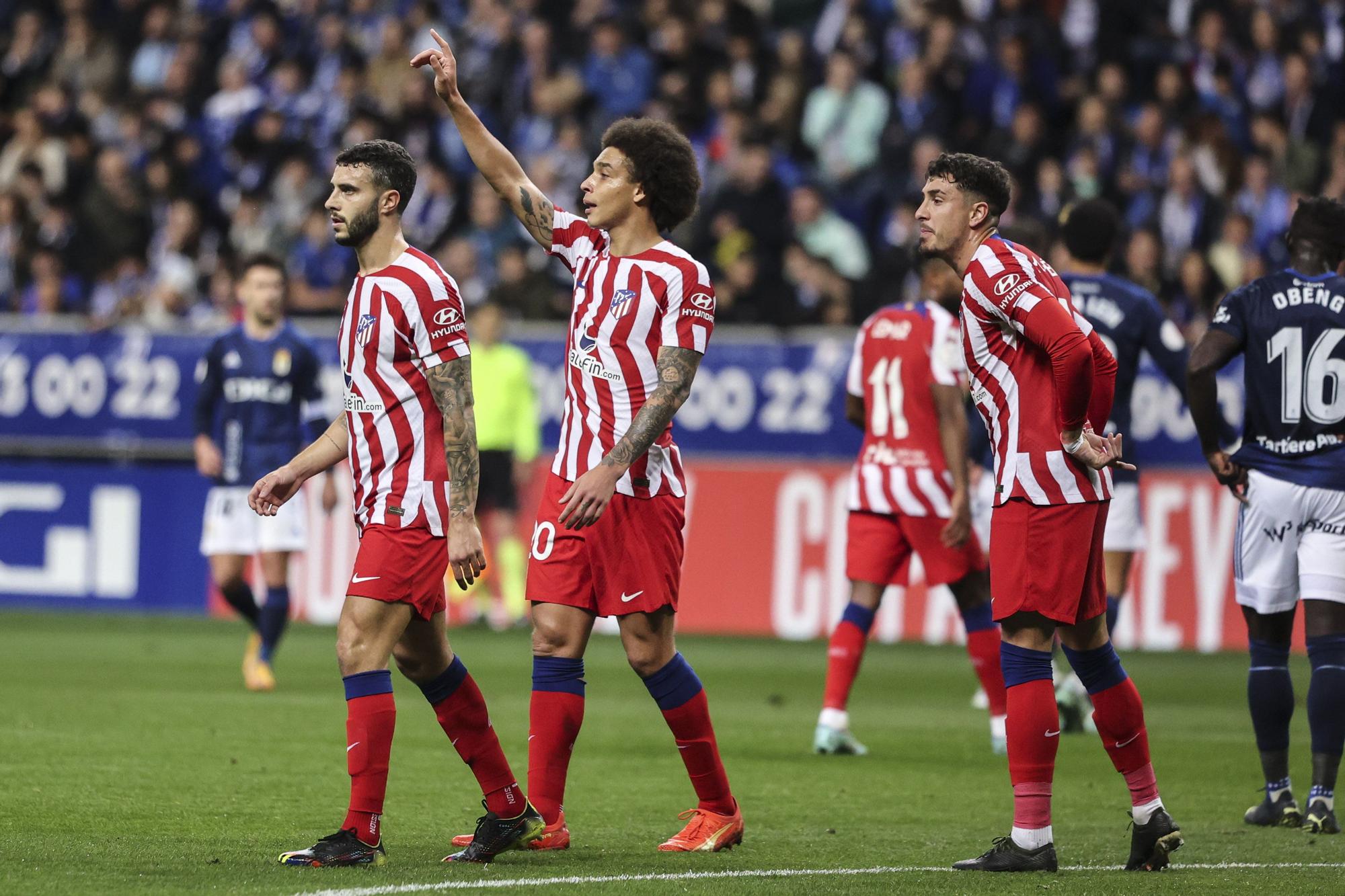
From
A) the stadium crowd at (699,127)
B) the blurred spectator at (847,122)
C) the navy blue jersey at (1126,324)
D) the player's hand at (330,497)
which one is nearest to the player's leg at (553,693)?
the navy blue jersey at (1126,324)

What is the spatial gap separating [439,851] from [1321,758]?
3445mm

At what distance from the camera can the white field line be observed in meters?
5.49

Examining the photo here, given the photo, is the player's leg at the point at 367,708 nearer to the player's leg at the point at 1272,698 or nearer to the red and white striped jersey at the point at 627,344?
the red and white striped jersey at the point at 627,344

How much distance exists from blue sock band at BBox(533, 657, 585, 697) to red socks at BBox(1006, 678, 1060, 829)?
55.4 inches

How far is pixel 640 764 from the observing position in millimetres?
9070

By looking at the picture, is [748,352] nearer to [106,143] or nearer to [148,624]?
[148,624]

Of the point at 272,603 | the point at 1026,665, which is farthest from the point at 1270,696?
the point at 272,603

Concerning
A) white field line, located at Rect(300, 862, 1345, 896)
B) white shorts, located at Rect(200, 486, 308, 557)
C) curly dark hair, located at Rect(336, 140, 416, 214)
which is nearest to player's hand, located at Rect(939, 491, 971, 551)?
white field line, located at Rect(300, 862, 1345, 896)

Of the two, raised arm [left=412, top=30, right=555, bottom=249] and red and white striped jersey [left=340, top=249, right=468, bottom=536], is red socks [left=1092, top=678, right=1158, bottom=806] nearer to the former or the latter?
red and white striped jersey [left=340, top=249, right=468, bottom=536]

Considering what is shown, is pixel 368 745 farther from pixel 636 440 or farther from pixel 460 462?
pixel 636 440

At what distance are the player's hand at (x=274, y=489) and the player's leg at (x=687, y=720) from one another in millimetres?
1147

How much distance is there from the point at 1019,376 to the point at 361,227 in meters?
2.19

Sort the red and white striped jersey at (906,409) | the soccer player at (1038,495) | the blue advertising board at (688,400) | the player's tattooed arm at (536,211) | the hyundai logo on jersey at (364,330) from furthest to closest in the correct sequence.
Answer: the blue advertising board at (688,400), the red and white striped jersey at (906,409), the player's tattooed arm at (536,211), the hyundai logo on jersey at (364,330), the soccer player at (1038,495)

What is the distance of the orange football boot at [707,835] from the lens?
6.53 meters
